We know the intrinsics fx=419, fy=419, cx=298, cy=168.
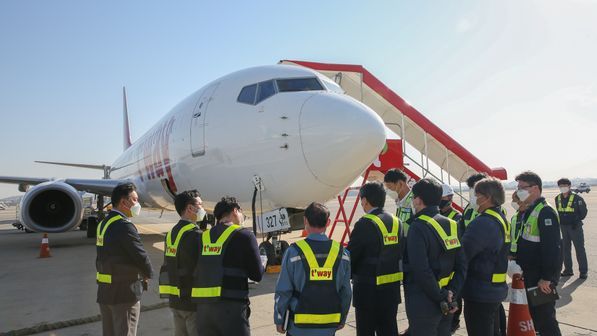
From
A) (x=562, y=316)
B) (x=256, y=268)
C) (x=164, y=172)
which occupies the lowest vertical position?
(x=562, y=316)

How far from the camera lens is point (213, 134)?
7.18 meters

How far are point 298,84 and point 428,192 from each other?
3929 mm

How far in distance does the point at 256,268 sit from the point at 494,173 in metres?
9.49

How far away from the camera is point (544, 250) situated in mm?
3855

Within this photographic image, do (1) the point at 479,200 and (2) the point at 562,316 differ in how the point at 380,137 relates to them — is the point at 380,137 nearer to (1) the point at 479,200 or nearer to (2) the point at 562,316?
(1) the point at 479,200

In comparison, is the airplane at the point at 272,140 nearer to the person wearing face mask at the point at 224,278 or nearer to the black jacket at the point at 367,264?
the black jacket at the point at 367,264

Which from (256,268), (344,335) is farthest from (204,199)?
(256,268)

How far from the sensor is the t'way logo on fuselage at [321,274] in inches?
106

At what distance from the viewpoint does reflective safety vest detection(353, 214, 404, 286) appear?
10.8 feet

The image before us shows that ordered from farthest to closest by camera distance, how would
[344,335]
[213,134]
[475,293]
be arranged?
[213,134], [344,335], [475,293]

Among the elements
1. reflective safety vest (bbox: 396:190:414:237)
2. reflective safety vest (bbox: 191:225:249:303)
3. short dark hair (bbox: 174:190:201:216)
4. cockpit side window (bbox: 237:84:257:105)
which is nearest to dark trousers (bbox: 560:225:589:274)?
reflective safety vest (bbox: 396:190:414:237)

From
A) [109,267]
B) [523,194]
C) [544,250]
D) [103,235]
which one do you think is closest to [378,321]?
[544,250]

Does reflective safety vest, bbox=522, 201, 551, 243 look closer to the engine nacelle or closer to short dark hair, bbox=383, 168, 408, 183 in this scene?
short dark hair, bbox=383, 168, 408, 183

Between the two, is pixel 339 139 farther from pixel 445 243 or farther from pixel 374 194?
pixel 445 243
